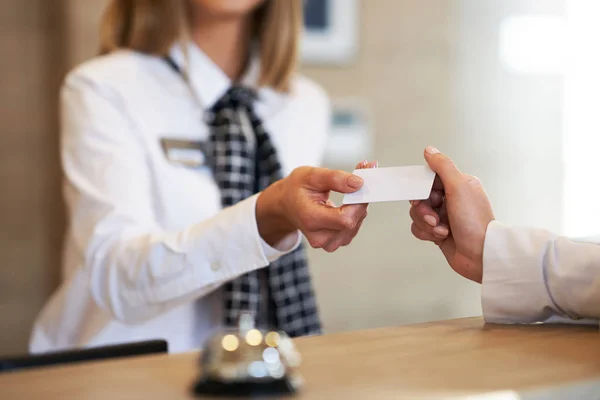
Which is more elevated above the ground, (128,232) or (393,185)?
(393,185)

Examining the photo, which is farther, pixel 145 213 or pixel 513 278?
pixel 145 213

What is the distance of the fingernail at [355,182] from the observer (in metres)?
0.93

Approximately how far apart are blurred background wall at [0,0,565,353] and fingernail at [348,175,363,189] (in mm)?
1700

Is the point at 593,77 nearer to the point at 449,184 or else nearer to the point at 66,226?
the point at 66,226

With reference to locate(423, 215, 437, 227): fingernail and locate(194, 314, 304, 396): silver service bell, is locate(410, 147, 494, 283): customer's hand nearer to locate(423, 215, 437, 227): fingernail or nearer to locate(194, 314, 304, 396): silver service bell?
locate(423, 215, 437, 227): fingernail

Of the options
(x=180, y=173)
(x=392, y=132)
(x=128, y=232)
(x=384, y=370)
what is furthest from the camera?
(x=392, y=132)

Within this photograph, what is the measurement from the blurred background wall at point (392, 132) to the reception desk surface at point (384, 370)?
1913 mm

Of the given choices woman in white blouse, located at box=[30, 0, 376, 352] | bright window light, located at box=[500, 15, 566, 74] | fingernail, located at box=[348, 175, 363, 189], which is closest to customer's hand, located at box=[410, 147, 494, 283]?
fingernail, located at box=[348, 175, 363, 189]

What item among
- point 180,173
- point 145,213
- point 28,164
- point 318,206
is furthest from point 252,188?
point 28,164

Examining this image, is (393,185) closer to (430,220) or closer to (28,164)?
(430,220)

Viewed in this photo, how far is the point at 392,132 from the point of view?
9.85 ft

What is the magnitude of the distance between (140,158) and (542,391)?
1.12 metres

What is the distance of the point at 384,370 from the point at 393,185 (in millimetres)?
335

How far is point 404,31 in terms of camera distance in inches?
119
